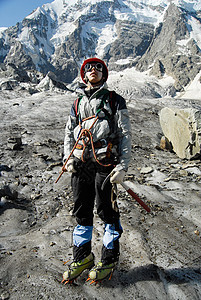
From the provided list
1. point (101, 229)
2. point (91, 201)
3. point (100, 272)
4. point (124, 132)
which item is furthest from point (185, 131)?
point (100, 272)

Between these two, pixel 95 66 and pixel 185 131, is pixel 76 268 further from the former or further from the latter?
pixel 185 131

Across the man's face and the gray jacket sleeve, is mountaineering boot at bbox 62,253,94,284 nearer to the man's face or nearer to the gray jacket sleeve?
the gray jacket sleeve

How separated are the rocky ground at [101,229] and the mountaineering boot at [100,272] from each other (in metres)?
0.10

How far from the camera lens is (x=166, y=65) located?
156000 mm

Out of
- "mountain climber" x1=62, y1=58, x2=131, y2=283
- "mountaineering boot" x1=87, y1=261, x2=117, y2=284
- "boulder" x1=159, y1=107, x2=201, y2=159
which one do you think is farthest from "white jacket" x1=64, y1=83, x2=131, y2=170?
"boulder" x1=159, y1=107, x2=201, y2=159

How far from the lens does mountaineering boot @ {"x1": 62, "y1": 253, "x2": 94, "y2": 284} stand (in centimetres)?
288

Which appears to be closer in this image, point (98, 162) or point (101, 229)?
point (98, 162)

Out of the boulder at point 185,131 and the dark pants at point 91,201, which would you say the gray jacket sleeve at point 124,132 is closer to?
the dark pants at point 91,201

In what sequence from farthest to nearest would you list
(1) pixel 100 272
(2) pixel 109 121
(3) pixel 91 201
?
(3) pixel 91 201 < (2) pixel 109 121 < (1) pixel 100 272

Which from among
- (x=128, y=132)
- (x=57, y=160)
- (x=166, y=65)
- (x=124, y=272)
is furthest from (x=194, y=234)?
(x=166, y=65)

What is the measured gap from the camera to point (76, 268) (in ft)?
9.69

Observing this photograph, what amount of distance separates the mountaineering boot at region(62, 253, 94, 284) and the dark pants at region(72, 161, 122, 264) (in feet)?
0.21

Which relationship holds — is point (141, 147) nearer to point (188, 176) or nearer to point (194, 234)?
point (188, 176)

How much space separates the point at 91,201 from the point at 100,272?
0.90 metres
